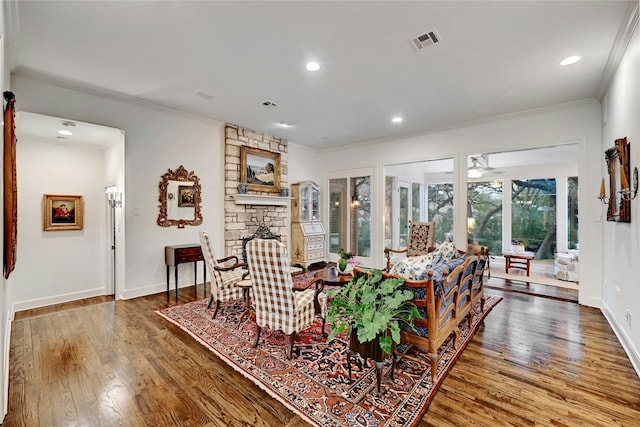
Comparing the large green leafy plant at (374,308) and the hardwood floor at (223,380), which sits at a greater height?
the large green leafy plant at (374,308)

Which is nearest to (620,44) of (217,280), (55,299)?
(217,280)

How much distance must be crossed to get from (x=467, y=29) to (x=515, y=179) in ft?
22.3

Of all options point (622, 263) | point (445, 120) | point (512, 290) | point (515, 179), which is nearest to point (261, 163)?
point (445, 120)

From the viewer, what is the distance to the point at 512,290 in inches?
192

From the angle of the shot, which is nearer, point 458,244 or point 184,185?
point 184,185

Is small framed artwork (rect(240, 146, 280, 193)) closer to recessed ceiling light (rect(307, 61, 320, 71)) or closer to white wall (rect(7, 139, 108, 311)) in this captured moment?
white wall (rect(7, 139, 108, 311))

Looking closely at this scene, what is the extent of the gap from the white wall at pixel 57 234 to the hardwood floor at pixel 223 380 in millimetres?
956

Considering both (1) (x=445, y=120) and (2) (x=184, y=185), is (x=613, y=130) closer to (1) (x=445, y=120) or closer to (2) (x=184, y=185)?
(1) (x=445, y=120)

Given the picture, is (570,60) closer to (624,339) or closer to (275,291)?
(624,339)

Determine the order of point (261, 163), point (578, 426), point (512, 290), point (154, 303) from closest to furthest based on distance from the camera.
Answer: point (578, 426) → point (154, 303) → point (512, 290) → point (261, 163)

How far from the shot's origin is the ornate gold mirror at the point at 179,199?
479 centimetres

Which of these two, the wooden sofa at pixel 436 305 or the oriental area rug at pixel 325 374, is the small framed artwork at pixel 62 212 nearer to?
the oriental area rug at pixel 325 374

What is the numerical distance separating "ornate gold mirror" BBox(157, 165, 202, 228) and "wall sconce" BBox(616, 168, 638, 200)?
5674 millimetres

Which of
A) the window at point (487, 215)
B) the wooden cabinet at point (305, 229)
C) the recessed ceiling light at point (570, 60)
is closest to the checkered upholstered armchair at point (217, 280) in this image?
the wooden cabinet at point (305, 229)
